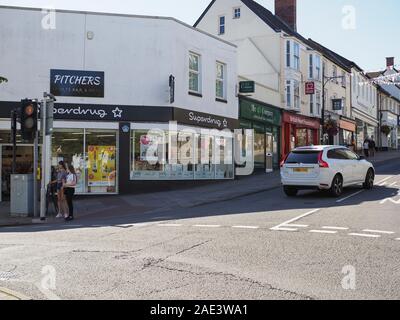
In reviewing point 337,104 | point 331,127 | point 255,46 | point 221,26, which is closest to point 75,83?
point 255,46

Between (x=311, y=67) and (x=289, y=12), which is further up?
(x=289, y=12)

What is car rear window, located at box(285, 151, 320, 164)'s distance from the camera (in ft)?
53.9

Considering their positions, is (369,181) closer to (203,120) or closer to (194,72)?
(203,120)

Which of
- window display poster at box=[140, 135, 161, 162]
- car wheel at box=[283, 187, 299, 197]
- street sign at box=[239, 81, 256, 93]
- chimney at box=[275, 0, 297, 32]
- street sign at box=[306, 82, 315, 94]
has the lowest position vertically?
car wheel at box=[283, 187, 299, 197]

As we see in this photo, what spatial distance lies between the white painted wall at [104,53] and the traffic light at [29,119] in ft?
18.2

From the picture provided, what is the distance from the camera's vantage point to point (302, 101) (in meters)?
35.5

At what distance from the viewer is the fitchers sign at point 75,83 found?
20.2m

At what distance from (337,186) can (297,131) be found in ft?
62.9

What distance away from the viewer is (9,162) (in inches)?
803

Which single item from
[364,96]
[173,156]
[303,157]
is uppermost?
[364,96]

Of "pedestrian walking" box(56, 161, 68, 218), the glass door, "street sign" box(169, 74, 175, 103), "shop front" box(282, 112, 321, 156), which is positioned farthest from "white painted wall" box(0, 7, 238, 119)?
"shop front" box(282, 112, 321, 156)

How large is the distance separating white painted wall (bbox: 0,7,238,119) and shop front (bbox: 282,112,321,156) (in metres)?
11.7

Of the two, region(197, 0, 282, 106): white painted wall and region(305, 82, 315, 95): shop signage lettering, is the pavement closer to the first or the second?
region(197, 0, 282, 106): white painted wall
